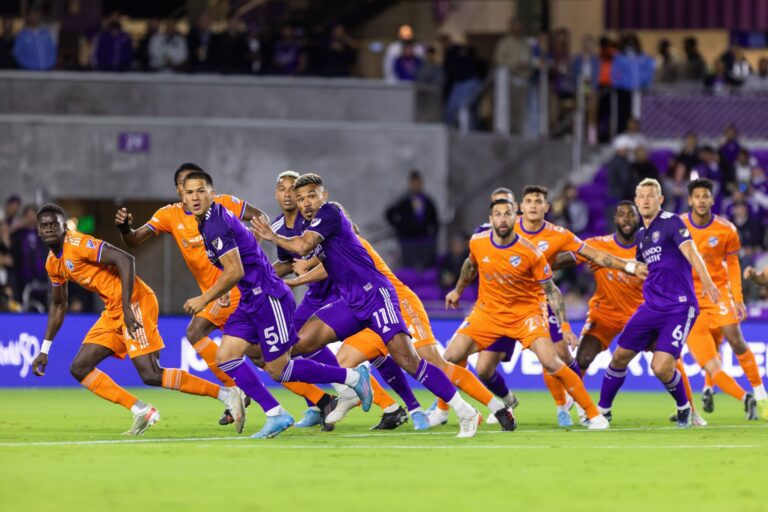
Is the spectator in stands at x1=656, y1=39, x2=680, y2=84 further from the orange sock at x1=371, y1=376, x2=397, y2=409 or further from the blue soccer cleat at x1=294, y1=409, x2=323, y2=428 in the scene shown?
the blue soccer cleat at x1=294, y1=409, x2=323, y2=428

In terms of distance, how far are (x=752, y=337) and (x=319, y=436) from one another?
8884 mm

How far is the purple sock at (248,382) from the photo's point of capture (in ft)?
39.4

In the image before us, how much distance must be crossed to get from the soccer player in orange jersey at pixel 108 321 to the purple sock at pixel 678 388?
383cm

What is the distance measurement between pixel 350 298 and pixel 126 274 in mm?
1864

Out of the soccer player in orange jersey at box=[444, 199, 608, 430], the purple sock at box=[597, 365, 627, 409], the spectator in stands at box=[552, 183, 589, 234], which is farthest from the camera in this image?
the spectator in stands at box=[552, 183, 589, 234]

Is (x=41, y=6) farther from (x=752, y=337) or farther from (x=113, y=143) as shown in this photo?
(x=752, y=337)

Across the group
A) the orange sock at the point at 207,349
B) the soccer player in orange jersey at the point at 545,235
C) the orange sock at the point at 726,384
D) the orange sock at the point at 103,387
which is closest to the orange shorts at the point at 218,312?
the orange sock at the point at 207,349

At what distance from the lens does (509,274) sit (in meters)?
13.5

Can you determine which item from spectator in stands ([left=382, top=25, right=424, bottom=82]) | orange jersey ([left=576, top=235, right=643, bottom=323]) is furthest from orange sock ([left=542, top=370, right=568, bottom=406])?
spectator in stands ([left=382, top=25, right=424, bottom=82])

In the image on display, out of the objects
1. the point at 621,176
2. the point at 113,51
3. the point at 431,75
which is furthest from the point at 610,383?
the point at 113,51

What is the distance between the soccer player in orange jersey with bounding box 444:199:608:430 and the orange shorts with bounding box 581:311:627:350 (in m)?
0.95

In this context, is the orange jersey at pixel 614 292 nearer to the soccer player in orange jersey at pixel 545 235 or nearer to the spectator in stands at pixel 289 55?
the soccer player in orange jersey at pixel 545 235

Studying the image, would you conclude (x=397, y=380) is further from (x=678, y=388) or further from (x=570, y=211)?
(x=570, y=211)

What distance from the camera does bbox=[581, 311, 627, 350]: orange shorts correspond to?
48.7ft
